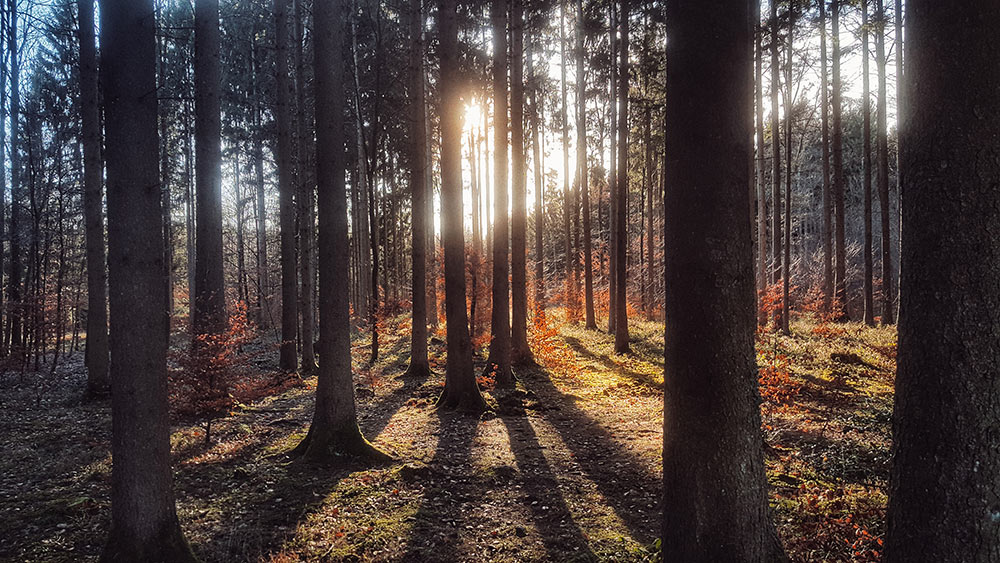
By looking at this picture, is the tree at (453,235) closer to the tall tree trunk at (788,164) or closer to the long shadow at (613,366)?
the long shadow at (613,366)

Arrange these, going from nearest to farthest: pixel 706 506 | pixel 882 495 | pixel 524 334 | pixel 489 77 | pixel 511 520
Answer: pixel 706 506, pixel 882 495, pixel 511 520, pixel 524 334, pixel 489 77

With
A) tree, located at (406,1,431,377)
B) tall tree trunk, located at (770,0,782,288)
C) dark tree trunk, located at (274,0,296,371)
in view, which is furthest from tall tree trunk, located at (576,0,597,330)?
dark tree trunk, located at (274,0,296,371)

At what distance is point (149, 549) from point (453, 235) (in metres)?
6.60

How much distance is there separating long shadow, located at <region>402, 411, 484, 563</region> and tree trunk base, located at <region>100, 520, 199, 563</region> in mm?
1778

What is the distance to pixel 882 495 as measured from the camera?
516 centimetres

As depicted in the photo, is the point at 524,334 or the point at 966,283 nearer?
the point at 966,283

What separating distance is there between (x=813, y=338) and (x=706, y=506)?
52.6ft

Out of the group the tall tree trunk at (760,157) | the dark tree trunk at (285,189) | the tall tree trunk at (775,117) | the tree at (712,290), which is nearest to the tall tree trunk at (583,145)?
the tall tree trunk at (760,157)

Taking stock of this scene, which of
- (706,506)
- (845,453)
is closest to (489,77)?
(845,453)

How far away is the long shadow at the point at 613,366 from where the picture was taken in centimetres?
1208

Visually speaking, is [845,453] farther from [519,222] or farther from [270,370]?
[270,370]

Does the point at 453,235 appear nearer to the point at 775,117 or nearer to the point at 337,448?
the point at 337,448

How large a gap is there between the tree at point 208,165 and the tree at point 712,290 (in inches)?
374

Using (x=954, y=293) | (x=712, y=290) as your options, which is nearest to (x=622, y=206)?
(x=712, y=290)
